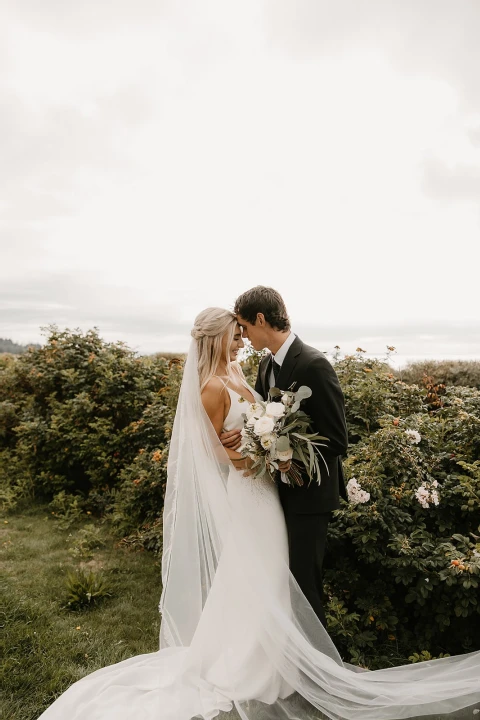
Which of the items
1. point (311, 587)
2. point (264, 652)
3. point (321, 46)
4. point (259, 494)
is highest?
point (321, 46)

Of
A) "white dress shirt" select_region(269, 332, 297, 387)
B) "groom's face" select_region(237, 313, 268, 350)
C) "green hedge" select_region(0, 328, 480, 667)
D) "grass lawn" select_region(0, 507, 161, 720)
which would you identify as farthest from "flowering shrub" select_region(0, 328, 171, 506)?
"white dress shirt" select_region(269, 332, 297, 387)

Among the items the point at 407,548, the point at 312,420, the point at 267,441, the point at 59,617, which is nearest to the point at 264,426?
the point at 267,441

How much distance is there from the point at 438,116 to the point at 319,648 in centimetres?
732

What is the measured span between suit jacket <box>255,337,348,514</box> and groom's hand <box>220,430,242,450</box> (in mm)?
395

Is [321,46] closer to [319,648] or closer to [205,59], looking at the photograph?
[205,59]

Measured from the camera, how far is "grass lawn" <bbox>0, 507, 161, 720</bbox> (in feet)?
10.3

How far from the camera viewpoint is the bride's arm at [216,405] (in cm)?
311

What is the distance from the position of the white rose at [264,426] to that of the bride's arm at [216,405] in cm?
Answer: 54

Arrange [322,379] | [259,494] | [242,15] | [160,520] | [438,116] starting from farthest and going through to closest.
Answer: [438,116], [242,15], [160,520], [259,494], [322,379]

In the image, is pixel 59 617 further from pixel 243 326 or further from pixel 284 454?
pixel 243 326

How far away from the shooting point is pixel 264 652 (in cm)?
295

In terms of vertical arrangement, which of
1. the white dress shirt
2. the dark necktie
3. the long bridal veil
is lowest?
the long bridal veil

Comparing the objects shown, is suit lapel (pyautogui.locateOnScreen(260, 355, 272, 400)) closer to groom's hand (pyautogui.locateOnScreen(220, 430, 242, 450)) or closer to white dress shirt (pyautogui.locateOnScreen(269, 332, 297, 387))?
white dress shirt (pyautogui.locateOnScreen(269, 332, 297, 387))

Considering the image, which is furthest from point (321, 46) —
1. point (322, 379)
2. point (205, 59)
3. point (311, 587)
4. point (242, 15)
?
point (311, 587)
